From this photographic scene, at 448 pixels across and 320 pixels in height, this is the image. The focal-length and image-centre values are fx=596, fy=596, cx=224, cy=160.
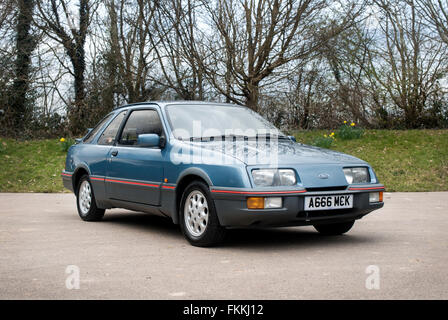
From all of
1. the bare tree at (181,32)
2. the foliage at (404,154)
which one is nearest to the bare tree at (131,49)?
the bare tree at (181,32)

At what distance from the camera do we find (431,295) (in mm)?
4121

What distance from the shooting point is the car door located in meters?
6.84

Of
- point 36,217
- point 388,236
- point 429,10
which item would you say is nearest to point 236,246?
point 388,236

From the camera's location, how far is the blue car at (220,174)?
18.8 ft

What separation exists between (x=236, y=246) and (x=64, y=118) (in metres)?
15.4

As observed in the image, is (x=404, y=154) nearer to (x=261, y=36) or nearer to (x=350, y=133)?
(x=350, y=133)

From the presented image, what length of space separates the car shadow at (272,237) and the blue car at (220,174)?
23cm

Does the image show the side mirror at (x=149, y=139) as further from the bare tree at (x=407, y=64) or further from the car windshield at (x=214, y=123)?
the bare tree at (x=407, y=64)

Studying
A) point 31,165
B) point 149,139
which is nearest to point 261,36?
point 31,165

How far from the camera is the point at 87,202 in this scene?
334 inches

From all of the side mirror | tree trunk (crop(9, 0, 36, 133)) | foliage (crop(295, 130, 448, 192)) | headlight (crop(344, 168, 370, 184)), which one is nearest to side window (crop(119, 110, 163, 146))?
the side mirror

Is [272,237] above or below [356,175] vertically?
below

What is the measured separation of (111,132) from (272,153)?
9.67 feet

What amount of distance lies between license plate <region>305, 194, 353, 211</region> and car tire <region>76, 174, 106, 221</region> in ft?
11.8
